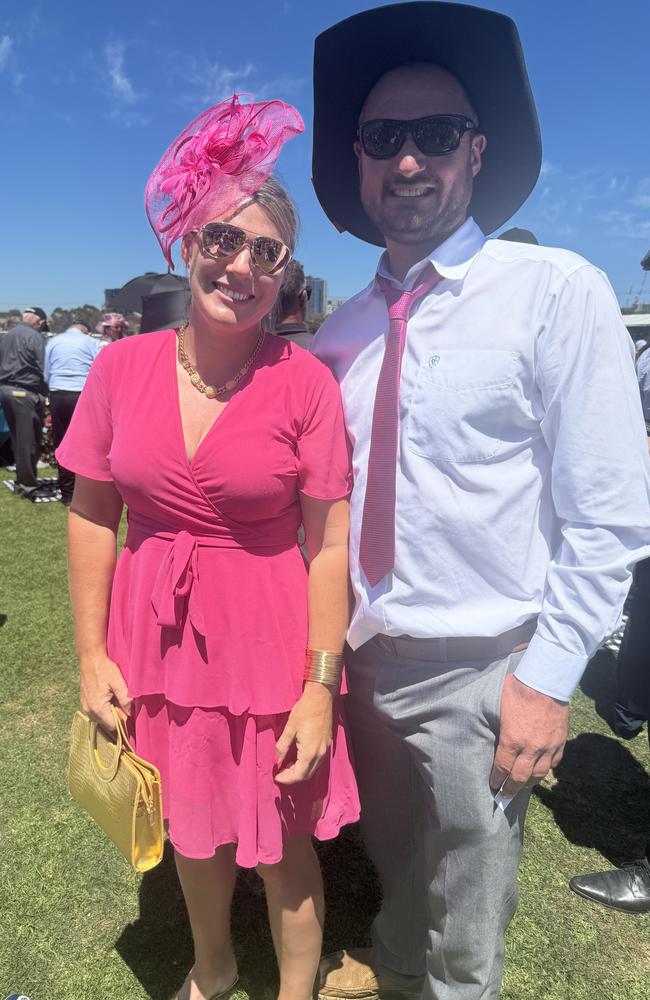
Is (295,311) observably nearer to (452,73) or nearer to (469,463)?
(452,73)

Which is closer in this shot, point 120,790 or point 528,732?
point 528,732

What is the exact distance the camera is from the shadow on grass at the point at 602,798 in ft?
9.12

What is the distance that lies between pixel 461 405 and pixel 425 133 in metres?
0.68

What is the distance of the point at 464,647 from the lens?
149cm

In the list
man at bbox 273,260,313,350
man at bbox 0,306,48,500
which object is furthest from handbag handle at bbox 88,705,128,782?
man at bbox 0,306,48,500

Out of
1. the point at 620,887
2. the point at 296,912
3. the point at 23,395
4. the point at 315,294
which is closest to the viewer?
the point at 296,912

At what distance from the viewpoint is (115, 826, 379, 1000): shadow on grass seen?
6.80 ft

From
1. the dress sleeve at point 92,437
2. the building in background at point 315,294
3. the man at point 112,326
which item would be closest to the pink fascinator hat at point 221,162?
the dress sleeve at point 92,437

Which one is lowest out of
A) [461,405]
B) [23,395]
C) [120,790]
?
[23,395]

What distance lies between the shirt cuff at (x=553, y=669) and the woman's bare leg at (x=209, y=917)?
1.04 metres

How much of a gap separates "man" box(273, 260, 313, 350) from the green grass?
2.39 m

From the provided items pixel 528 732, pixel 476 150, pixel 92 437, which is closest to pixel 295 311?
pixel 476 150

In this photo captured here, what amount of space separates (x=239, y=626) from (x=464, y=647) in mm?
541

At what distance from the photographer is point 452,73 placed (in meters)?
1.60
